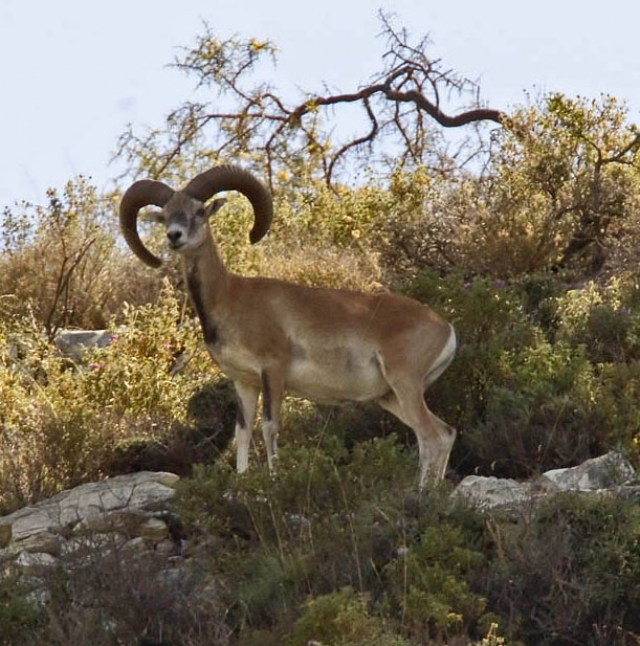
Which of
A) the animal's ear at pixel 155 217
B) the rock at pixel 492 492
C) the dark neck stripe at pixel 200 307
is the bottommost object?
the rock at pixel 492 492

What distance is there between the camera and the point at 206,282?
1462 cm

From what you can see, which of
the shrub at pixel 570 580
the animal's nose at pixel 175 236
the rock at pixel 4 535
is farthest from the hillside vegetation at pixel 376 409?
the animal's nose at pixel 175 236

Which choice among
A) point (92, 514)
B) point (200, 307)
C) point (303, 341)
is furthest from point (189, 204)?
point (92, 514)

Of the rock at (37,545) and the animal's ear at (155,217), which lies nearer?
the rock at (37,545)

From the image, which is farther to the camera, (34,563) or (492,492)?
(492,492)

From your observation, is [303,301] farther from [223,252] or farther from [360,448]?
[223,252]

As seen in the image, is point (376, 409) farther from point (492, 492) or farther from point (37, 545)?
point (37, 545)

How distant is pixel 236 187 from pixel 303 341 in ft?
5.10

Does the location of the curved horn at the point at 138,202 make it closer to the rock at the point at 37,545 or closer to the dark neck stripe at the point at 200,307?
the dark neck stripe at the point at 200,307

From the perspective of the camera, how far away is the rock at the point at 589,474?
13.0 m

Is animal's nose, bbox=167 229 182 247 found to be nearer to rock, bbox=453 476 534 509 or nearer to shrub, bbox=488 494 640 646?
rock, bbox=453 476 534 509

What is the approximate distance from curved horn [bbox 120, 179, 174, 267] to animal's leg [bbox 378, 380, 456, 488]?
8.14ft

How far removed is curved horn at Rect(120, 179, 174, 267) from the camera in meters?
15.0

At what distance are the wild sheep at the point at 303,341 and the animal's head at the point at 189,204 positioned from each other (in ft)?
0.04
